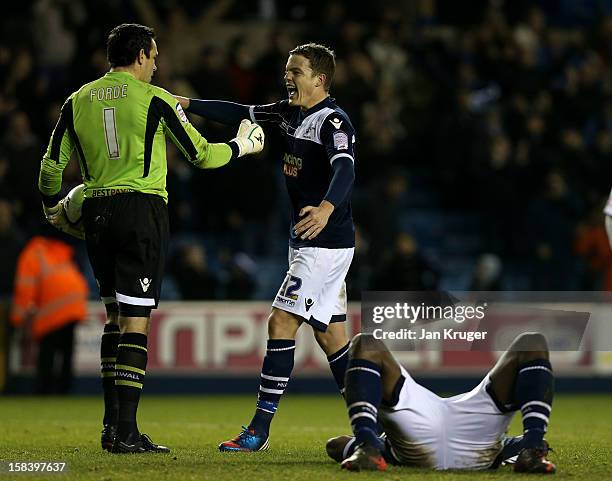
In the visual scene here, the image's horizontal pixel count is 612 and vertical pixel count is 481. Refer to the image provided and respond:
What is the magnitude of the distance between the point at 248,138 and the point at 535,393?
262 centimetres

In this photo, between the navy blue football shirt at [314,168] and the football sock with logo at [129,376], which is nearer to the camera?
the football sock with logo at [129,376]

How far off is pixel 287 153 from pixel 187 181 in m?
8.27

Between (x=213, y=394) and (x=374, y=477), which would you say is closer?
(x=374, y=477)

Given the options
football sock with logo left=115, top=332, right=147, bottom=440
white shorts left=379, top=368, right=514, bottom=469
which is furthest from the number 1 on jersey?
white shorts left=379, top=368, right=514, bottom=469

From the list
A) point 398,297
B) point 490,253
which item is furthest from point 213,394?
point 398,297

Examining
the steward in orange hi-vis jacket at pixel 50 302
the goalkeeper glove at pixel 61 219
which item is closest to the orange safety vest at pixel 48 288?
the steward in orange hi-vis jacket at pixel 50 302

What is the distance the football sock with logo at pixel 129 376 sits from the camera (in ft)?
22.7

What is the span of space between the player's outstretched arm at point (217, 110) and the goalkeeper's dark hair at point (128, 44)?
724 millimetres

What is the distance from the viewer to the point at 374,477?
572cm

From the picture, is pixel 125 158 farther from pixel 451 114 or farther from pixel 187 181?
pixel 451 114

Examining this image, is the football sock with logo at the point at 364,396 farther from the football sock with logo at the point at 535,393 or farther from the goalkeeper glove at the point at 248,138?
the goalkeeper glove at the point at 248,138

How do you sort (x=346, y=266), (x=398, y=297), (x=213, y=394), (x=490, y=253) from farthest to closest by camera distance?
1. (x=490, y=253)
2. (x=213, y=394)
3. (x=346, y=266)
4. (x=398, y=297)

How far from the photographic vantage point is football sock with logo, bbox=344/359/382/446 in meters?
5.71

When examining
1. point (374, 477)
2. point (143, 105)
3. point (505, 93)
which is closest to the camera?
point (374, 477)
